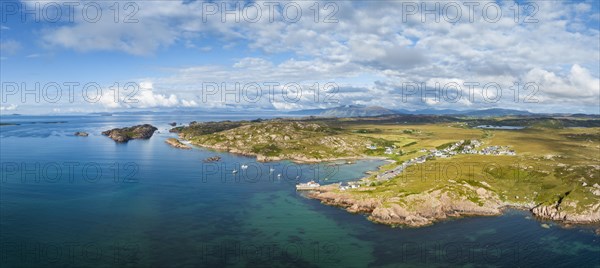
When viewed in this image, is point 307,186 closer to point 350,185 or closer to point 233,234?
point 350,185

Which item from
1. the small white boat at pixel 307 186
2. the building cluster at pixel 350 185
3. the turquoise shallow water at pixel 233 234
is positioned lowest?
the turquoise shallow water at pixel 233 234

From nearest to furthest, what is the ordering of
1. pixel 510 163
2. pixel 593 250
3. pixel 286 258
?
1. pixel 286 258
2. pixel 593 250
3. pixel 510 163

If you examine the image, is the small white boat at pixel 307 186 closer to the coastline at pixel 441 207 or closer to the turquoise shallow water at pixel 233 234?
the turquoise shallow water at pixel 233 234

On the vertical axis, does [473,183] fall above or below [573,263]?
above

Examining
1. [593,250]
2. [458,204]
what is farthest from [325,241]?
[593,250]

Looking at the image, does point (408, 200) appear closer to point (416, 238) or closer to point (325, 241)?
point (416, 238)

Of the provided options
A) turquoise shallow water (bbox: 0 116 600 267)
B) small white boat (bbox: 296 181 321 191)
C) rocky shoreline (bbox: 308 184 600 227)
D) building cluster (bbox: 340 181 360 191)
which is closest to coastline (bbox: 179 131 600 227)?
rocky shoreline (bbox: 308 184 600 227)

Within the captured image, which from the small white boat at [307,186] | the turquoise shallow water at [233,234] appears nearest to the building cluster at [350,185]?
the small white boat at [307,186]

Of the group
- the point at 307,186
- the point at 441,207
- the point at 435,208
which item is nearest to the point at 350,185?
the point at 307,186

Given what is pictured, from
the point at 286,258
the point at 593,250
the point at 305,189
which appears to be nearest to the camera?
the point at 286,258
